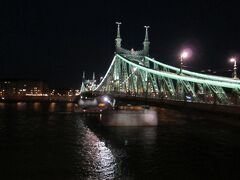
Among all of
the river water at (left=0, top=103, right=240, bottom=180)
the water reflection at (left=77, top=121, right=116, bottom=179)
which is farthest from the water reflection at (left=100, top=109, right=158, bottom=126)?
the water reflection at (left=77, top=121, right=116, bottom=179)

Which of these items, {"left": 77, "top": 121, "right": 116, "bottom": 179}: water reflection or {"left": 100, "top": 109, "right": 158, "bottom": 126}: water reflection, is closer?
{"left": 77, "top": 121, "right": 116, "bottom": 179}: water reflection

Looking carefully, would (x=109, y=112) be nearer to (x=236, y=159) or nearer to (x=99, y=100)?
(x=236, y=159)

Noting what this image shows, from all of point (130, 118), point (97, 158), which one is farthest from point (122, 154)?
point (130, 118)

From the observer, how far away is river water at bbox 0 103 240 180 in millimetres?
15627

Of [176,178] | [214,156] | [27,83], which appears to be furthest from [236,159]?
[27,83]

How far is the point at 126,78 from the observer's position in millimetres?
70062

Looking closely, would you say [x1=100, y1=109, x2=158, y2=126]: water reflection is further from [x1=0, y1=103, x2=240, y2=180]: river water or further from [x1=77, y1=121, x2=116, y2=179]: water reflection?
[x1=77, y1=121, x2=116, y2=179]: water reflection

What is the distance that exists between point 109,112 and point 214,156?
1622 cm

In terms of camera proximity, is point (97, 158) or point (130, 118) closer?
point (97, 158)

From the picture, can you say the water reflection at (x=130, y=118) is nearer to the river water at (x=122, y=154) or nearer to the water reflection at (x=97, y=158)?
the river water at (x=122, y=154)

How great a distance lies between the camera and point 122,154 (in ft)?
65.3

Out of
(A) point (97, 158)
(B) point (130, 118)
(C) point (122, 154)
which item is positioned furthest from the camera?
(B) point (130, 118)

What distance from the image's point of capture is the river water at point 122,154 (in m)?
15.6

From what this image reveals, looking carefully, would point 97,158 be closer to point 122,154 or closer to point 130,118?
point 122,154
